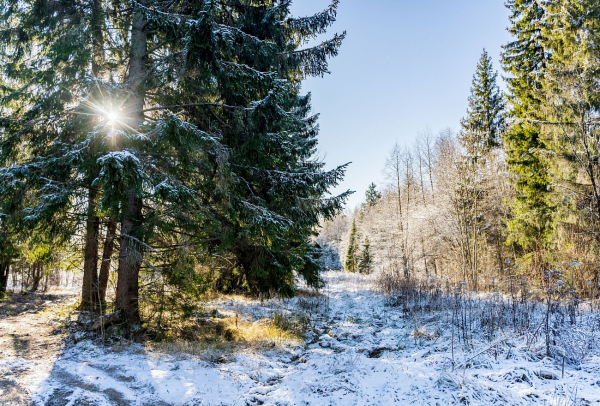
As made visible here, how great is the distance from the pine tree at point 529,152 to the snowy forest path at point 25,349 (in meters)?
13.8

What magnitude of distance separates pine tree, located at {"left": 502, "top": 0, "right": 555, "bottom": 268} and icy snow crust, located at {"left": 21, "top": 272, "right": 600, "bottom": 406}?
825 cm

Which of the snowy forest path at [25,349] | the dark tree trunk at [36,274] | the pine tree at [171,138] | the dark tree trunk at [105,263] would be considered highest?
the pine tree at [171,138]

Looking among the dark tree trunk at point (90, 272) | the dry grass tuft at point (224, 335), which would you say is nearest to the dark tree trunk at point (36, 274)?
the dark tree trunk at point (90, 272)

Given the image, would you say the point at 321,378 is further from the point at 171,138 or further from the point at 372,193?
the point at 372,193

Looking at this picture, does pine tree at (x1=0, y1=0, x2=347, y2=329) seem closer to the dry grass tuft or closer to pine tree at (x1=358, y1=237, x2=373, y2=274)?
the dry grass tuft

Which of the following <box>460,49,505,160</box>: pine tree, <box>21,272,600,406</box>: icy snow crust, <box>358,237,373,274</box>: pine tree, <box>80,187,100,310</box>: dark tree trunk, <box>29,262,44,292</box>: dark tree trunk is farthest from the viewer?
<box>358,237,373,274</box>: pine tree

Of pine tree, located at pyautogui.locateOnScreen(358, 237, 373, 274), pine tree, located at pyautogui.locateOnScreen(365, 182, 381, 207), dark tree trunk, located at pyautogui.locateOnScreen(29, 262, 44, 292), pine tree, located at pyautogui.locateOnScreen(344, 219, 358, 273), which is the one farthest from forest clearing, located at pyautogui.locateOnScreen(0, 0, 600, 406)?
pine tree, located at pyautogui.locateOnScreen(365, 182, 381, 207)

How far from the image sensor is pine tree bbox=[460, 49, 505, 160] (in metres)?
20.7

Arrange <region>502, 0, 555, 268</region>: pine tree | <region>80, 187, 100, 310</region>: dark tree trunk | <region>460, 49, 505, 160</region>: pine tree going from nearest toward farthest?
<region>80, 187, 100, 310</region>: dark tree trunk, <region>502, 0, 555, 268</region>: pine tree, <region>460, 49, 505, 160</region>: pine tree

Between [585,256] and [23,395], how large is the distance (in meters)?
13.0

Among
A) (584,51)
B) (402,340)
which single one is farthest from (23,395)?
(584,51)

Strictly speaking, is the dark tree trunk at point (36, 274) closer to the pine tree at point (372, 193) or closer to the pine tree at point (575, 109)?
the pine tree at point (575, 109)

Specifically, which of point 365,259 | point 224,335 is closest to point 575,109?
point 224,335

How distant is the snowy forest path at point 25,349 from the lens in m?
3.68
